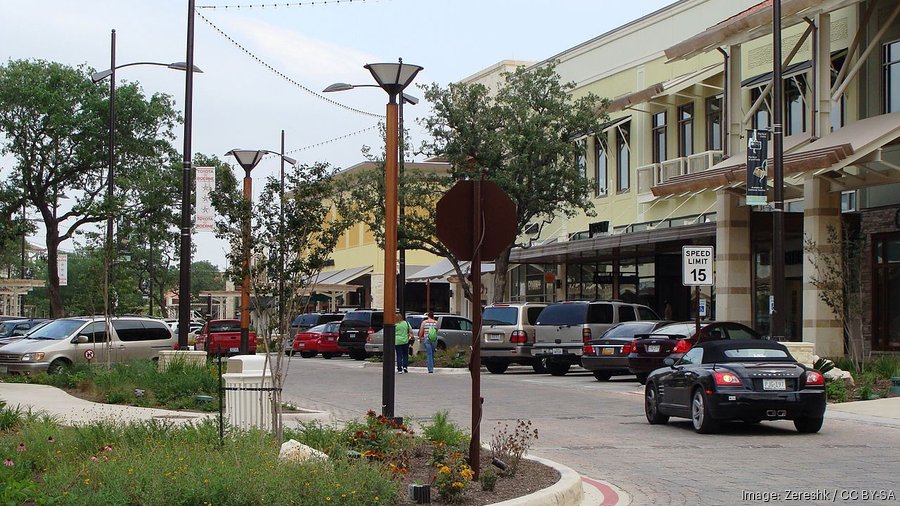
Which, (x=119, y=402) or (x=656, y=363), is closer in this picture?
(x=119, y=402)

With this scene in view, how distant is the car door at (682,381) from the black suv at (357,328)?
2637 cm

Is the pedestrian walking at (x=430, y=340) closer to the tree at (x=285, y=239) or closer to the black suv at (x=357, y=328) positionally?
the black suv at (x=357, y=328)

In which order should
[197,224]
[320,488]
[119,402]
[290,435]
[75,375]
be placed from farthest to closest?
1. [75,375]
2. [197,224]
3. [119,402]
4. [290,435]
5. [320,488]

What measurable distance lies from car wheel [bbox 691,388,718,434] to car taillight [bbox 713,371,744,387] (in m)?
0.35

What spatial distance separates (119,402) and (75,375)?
4.20m

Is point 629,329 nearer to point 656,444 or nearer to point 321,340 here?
point 656,444

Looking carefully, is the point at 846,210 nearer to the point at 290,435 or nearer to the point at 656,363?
the point at 656,363

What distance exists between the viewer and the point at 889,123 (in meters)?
28.3

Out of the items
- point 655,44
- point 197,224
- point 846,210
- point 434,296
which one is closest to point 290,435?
point 197,224

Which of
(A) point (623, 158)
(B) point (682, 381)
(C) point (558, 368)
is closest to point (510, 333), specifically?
(C) point (558, 368)

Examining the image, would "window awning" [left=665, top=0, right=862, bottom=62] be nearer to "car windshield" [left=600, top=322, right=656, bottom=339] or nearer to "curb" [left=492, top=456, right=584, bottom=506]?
"car windshield" [left=600, top=322, right=656, bottom=339]

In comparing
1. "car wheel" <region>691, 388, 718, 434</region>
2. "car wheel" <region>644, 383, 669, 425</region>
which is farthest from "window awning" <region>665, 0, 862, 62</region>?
"car wheel" <region>691, 388, 718, 434</region>

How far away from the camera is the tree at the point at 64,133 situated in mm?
47281

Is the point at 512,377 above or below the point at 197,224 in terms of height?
below
